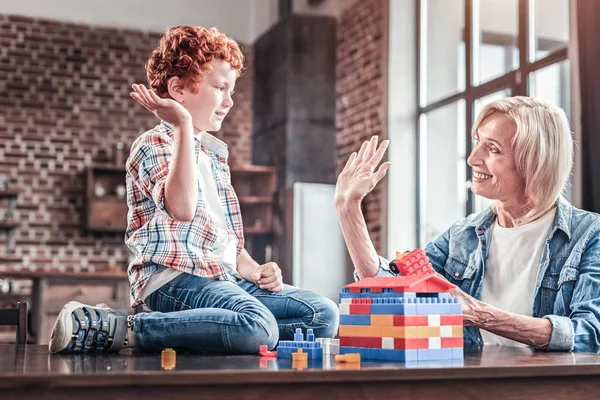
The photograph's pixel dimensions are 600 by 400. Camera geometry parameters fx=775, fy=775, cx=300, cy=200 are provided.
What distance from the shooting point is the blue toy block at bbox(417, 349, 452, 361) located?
4.80ft

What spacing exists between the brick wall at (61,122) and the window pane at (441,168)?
3.33 metres

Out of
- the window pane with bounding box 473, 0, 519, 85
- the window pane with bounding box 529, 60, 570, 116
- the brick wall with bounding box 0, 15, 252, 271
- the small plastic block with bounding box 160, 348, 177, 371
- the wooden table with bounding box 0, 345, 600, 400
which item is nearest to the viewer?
the wooden table with bounding box 0, 345, 600, 400

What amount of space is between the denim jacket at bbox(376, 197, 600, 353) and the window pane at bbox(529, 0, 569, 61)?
109 inches

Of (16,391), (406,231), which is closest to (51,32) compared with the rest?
(406,231)

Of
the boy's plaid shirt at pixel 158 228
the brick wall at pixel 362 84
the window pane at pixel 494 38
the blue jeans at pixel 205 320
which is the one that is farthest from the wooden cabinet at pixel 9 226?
the blue jeans at pixel 205 320

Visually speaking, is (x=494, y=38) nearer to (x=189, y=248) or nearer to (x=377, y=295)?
(x=189, y=248)

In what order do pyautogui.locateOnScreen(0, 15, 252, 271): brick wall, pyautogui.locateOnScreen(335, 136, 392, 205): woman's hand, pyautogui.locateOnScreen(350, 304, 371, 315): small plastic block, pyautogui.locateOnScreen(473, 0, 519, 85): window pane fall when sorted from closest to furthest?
pyautogui.locateOnScreen(350, 304, 371, 315): small plastic block
pyautogui.locateOnScreen(335, 136, 392, 205): woman's hand
pyautogui.locateOnScreen(473, 0, 519, 85): window pane
pyautogui.locateOnScreen(0, 15, 252, 271): brick wall

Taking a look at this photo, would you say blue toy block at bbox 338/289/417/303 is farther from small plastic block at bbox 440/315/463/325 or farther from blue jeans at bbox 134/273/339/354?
blue jeans at bbox 134/273/339/354

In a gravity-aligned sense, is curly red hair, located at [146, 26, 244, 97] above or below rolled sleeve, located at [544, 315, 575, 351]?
above

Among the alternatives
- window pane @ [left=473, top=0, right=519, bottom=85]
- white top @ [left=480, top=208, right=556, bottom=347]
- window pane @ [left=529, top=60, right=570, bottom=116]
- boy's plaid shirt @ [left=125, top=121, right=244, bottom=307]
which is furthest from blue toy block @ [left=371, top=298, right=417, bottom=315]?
window pane @ [left=473, top=0, right=519, bottom=85]

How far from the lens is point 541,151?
229cm

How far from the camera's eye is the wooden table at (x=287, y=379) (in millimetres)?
1137

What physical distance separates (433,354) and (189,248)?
0.81m

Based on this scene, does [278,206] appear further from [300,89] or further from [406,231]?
[406,231]
